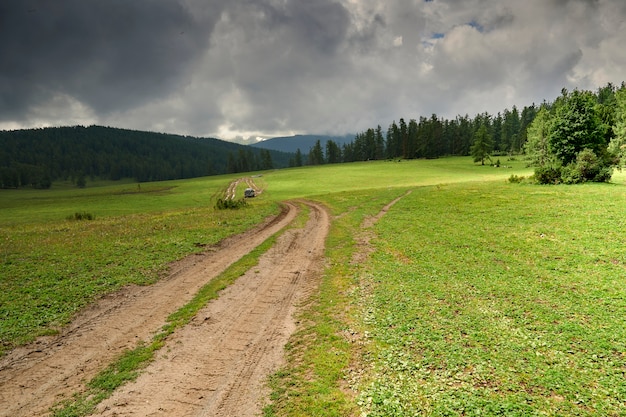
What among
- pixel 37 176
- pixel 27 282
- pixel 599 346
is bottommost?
pixel 599 346

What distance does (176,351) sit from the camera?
10336 mm

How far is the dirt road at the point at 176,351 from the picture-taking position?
8.14m

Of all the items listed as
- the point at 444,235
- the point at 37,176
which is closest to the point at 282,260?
the point at 444,235

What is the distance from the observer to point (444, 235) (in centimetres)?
2314

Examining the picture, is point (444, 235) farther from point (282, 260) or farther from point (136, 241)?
point (136, 241)

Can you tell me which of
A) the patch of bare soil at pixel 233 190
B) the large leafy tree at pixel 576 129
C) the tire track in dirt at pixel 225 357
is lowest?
the tire track in dirt at pixel 225 357

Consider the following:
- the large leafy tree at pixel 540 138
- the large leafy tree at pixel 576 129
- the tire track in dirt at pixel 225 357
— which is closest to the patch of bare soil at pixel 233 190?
the tire track in dirt at pixel 225 357

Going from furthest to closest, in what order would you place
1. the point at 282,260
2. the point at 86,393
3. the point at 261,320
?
the point at 282,260 < the point at 261,320 < the point at 86,393

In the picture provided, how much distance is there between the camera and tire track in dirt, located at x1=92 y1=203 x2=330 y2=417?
7.96 meters

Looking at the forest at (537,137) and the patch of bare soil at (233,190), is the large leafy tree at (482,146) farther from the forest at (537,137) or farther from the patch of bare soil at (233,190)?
the patch of bare soil at (233,190)

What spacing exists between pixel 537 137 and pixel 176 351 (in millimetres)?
102188

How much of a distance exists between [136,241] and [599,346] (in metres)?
28.2

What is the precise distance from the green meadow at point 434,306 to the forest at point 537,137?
3341 cm

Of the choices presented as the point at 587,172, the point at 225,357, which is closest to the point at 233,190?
the point at 587,172
